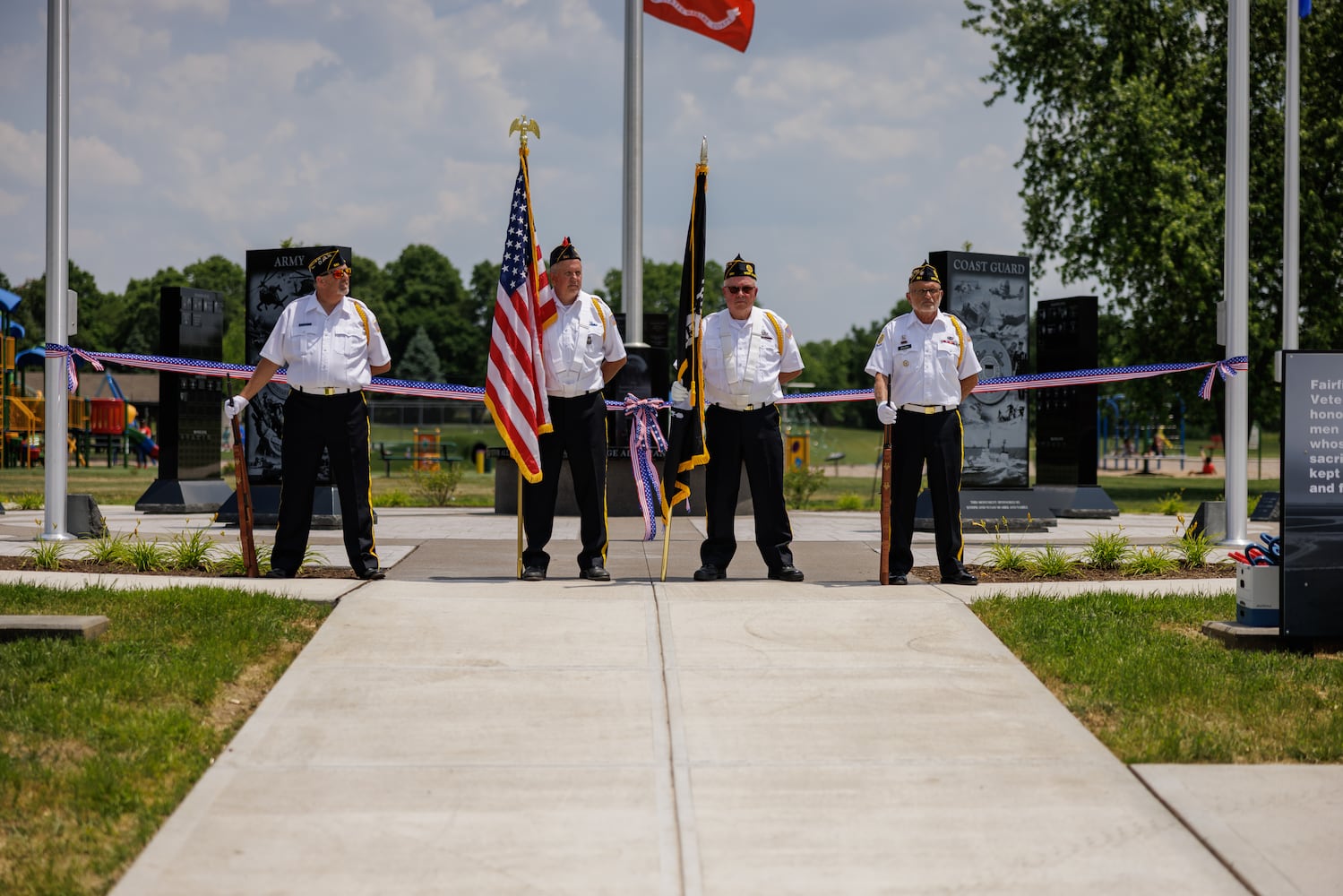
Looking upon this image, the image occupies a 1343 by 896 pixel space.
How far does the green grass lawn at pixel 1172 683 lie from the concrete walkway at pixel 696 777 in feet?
0.60

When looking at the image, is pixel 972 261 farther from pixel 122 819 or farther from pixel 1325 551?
pixel 122 819

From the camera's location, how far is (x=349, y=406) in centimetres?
866

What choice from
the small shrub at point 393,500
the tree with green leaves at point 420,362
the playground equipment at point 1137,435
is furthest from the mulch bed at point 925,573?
the tree with green leaves at point 420,362

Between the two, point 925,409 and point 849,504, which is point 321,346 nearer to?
point 925,409

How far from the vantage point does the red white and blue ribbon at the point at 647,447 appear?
12562 mm

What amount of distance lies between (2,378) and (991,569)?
32.5 m

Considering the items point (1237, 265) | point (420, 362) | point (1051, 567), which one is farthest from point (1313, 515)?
point (420, 362)

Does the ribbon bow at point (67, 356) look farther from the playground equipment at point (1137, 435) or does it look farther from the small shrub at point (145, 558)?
the playground equipment at point (1137, 435)

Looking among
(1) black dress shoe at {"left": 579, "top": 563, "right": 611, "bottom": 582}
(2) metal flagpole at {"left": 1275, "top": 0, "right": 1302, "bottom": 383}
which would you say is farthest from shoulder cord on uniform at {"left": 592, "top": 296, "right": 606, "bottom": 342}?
(2) metal flagpole at {"left": 1275, "top": 0, "right": 1302, "bottom": 383}

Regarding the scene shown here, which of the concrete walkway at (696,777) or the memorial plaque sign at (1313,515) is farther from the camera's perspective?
the memorial plaque sign at (1313,515)

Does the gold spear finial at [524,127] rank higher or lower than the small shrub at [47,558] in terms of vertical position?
higher

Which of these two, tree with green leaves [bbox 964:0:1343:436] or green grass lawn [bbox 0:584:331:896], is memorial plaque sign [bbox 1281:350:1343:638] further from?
tree with green leaves [bbox 964:0:1343:436]

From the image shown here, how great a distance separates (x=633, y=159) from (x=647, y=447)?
404cm

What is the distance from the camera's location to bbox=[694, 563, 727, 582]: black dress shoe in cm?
880
